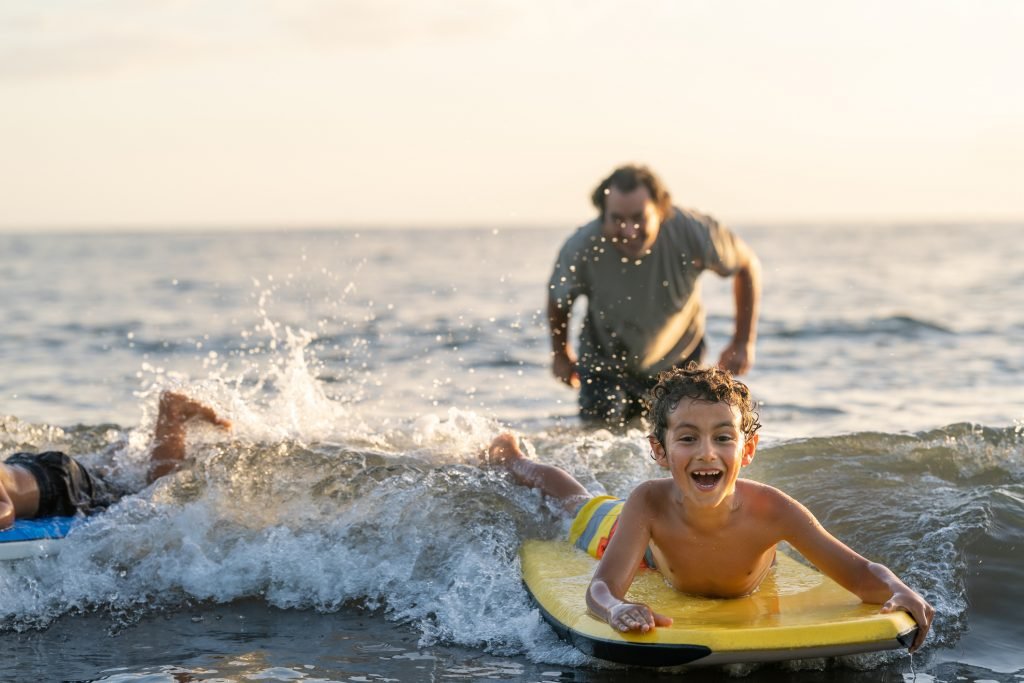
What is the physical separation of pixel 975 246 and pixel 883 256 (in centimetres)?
753

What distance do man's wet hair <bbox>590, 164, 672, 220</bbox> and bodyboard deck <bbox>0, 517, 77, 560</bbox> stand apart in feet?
11.7

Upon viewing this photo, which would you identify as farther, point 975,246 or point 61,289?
point 975,246

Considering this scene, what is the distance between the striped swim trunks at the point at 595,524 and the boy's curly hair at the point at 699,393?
0.74 m

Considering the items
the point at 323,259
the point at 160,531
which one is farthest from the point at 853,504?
the point at 323,259

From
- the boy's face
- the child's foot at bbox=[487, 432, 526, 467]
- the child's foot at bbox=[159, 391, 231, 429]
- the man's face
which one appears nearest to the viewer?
the boy's face

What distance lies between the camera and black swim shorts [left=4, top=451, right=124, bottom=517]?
5977 mm

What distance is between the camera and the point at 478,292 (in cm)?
2319

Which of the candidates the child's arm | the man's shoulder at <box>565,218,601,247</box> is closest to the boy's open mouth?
the child's arm

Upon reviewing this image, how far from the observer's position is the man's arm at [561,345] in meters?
7.79

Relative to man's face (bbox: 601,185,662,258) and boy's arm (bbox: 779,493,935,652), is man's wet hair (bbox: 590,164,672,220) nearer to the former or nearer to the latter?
man's face (bbox: 601,185,662,258)

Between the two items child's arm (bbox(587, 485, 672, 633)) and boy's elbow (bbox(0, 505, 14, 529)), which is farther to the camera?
boy's elbow (bbox(0, 505, 14, 529))

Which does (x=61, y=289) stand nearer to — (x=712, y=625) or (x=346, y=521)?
(x=346, y=521)

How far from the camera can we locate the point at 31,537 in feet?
18.4

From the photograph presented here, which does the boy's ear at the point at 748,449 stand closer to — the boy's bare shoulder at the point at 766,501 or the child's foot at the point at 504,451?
the boy's bare shoulder at the point at 766,501
